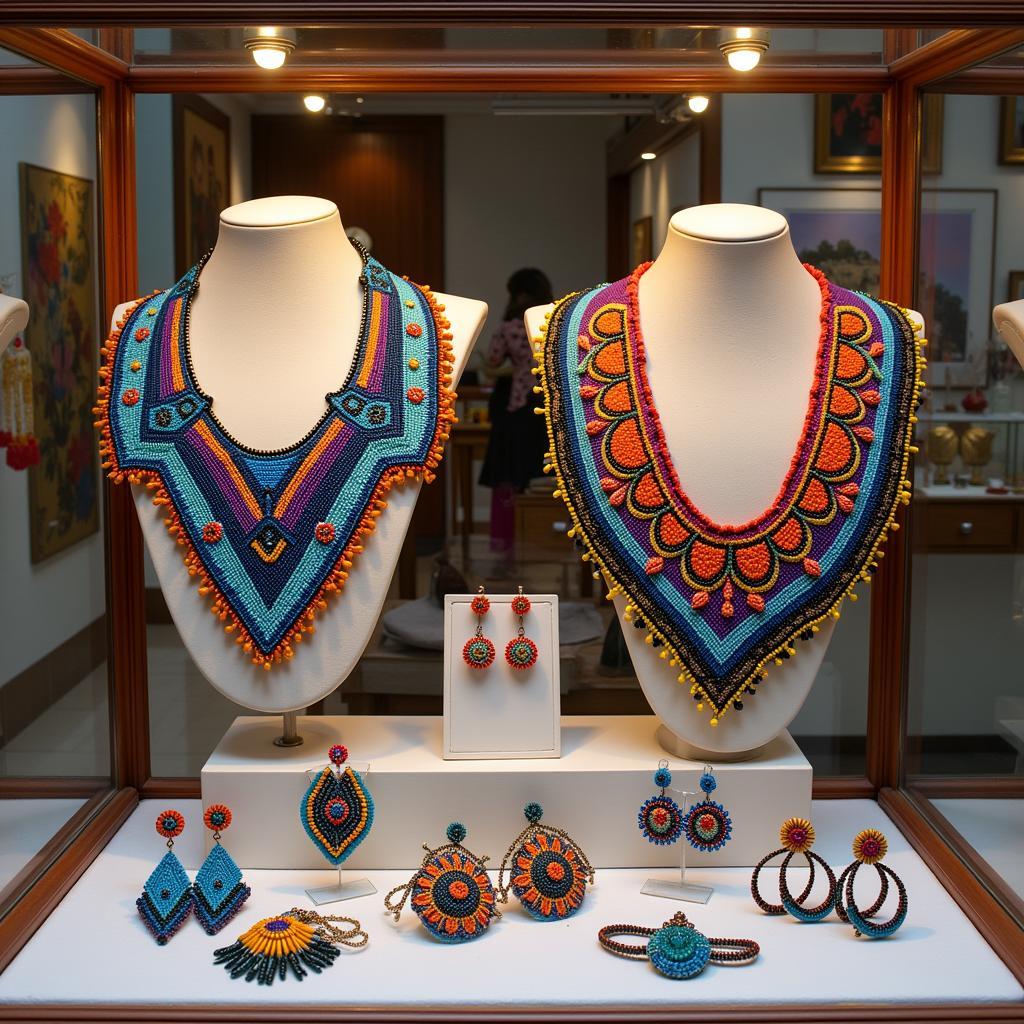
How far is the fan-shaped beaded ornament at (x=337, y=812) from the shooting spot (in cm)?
170

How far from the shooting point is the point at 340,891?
5.63 feet

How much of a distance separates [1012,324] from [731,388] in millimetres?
368

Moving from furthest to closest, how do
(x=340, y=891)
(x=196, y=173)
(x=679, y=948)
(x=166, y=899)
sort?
(x=196, y=173) < (x=340, y=891) < (x=166, y=899) < (x=679, y=948)

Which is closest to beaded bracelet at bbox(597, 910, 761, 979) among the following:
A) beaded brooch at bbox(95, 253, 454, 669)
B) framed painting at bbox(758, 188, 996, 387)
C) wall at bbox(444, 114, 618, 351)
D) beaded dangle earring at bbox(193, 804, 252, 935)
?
beaded dangle earring at bbox(193, 804, 252, 935)

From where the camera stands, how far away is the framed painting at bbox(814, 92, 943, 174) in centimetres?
195

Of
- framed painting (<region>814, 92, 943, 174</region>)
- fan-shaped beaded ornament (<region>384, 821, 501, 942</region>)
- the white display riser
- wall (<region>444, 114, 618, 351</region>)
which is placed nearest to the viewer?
fan-shaped beaded ornament (<region>384, 821, 501, 942</region>)

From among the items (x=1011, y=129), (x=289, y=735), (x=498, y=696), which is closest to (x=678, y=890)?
(x=498, y=696)

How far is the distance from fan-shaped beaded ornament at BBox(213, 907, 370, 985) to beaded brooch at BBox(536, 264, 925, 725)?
1.78 feet

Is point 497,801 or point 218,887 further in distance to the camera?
point 497,801

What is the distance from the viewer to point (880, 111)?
6.71 feet

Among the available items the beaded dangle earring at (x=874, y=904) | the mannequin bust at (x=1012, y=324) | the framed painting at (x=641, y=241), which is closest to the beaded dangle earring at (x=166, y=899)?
the beaded dangle earring at (x=874, y=904)

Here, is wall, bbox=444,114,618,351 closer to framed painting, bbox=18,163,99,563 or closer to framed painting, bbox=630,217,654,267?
framed painting, bbox=630,217,654,267

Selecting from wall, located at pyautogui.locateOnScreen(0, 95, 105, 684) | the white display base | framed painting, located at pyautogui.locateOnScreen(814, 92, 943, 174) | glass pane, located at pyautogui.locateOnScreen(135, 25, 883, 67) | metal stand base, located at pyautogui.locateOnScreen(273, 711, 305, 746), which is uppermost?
glass pane, located at pyautogui.locateOnScreen(135, 25, 883, 67)

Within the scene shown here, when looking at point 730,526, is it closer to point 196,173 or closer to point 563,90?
point 563,90
